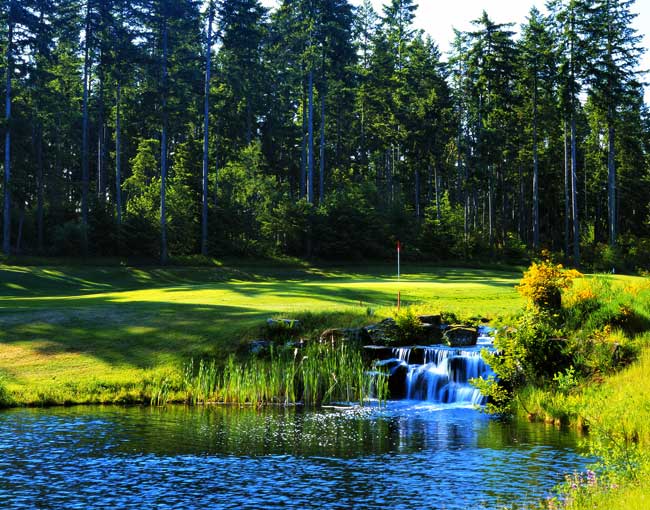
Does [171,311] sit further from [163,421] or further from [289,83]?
[289,83]

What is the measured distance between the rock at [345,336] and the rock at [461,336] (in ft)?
7.93

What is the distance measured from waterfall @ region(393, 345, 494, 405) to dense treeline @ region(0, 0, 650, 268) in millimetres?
35961

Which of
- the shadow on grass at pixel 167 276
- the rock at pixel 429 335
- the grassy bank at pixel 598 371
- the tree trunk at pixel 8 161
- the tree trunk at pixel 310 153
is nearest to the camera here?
the grassy bank at pixel 598 371

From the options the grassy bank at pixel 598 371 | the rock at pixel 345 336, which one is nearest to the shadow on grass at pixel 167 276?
the rock at pixel 345 336

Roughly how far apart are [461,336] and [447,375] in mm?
2293

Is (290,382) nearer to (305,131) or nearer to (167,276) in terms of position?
(167,276)

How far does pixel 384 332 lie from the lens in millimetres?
25141

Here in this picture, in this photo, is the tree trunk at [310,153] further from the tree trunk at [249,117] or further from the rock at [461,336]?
the rock at [461,336]

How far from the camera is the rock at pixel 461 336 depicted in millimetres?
24469

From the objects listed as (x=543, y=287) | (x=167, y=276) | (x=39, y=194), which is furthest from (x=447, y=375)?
(x=39, y=194)

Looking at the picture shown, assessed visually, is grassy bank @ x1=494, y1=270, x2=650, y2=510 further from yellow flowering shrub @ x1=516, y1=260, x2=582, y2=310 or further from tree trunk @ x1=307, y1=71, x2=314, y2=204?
tree trunk @ x1=307, y1=71, x2=314, y2=204

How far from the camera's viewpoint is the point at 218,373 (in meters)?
23.2

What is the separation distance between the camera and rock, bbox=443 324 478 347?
2447 cm

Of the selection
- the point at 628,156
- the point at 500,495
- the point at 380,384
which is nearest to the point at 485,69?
the point at 628,156
